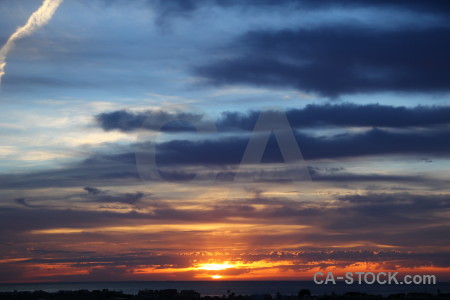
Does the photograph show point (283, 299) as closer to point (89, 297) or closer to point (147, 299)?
point (147, 299)

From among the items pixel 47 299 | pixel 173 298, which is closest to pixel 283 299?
pixel 173 298

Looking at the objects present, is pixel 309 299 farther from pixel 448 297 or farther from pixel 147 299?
pixel 147 299

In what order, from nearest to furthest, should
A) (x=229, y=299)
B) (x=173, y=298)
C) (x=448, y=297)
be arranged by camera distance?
1. (x=448, y=297)
2. (x=229, y=299)
3. (x=173, y=298)

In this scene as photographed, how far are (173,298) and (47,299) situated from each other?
16.9 meters

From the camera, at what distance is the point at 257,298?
224 ft

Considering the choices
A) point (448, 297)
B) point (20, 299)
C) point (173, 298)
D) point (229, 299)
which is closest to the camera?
point (448, 297)

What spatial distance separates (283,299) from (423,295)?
1543 centimetres

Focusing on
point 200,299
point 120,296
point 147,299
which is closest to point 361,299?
point 200,299

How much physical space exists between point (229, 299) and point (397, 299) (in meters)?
18.4

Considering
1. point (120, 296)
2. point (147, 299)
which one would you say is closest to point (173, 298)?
point (147, 299)

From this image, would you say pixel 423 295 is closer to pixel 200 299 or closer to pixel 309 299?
pixel 309 299

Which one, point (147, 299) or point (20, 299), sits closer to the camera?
point (147, 299)

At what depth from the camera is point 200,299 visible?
73812mm

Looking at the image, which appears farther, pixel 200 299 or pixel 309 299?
pixel 200 299
